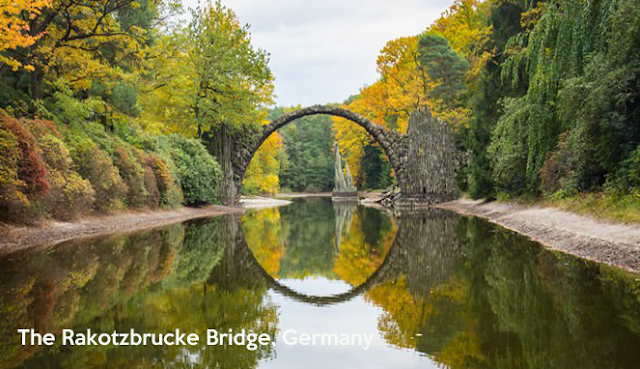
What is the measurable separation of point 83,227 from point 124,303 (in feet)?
27.1

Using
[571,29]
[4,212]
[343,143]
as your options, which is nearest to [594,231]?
[571,29]

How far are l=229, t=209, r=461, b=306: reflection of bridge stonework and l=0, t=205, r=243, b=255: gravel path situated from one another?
3844mm

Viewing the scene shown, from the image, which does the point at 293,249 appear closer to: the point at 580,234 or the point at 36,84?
the point at 580,234

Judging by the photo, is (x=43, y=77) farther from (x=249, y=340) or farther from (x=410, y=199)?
(x=410, y=199)

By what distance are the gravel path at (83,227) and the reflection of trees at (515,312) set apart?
25.0ft

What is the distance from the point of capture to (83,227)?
1248 centimetres

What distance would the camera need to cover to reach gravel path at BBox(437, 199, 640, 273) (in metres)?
7.34

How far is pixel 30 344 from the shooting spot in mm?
3791

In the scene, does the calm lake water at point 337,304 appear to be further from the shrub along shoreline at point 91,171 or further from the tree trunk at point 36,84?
the tree trunk at point 36,84

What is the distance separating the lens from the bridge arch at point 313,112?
2836 centimetres

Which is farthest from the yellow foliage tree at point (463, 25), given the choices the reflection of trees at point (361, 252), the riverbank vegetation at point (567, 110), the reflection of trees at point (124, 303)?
the reflection of trees at point (124, 303)

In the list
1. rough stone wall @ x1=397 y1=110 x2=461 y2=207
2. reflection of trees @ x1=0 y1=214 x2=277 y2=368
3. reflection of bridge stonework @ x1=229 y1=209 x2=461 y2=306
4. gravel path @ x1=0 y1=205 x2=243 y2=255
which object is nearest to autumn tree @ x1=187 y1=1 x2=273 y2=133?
gravel path @ x1=0 y1=205 x2=243 y2=255

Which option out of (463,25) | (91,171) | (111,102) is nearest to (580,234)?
(91,171)

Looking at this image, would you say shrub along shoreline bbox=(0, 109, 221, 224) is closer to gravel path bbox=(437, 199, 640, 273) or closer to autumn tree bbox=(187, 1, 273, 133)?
autumn tree bbox=(187, 1, 273, 133)
